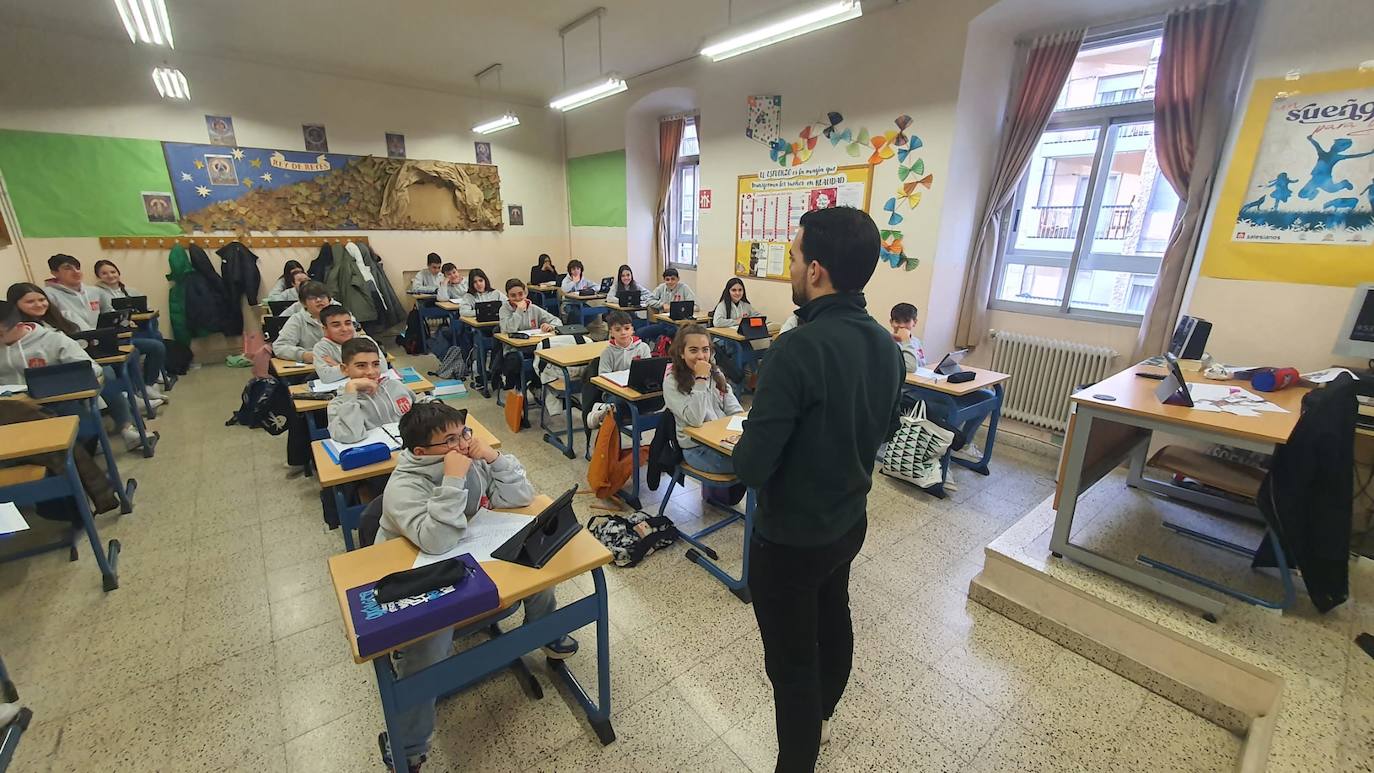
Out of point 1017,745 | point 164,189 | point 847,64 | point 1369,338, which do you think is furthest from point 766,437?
point 164,189

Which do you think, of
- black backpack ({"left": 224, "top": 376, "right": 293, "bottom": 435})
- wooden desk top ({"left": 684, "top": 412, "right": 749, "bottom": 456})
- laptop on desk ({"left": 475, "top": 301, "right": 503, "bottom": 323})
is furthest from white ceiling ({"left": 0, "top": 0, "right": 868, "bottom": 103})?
wooden desk top ({"left": 684, "top": 412, "right": 749, "bottom": 456})

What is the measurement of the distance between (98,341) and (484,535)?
3915 millimetres

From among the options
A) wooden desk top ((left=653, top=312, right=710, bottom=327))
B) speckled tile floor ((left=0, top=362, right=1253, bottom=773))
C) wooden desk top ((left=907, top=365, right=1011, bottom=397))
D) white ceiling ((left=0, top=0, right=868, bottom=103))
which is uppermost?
white ceiling ((left=0, top=0, right=868, bottom=103))

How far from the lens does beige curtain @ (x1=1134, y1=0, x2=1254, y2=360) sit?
10.5 feet

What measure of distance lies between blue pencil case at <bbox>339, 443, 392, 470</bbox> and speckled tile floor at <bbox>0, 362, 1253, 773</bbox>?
0.71 meters

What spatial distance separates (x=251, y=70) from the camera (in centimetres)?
595

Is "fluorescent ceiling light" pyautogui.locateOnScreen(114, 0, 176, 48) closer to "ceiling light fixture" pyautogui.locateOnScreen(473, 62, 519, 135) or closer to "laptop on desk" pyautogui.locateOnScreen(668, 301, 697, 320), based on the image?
"ceiling light fixture" pyautogui.locateOnScreen(473, 62, 519, 135)

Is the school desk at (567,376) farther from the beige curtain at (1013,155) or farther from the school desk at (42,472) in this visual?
the beige curtain at (1013,155)

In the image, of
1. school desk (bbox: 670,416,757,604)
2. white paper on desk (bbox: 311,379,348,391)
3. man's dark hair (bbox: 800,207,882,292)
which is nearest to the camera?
man's dark hair (bbox: 800,207,882,292)

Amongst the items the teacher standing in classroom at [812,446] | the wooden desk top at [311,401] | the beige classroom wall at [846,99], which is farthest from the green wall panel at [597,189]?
the teacher standing in classroom at [812,446]

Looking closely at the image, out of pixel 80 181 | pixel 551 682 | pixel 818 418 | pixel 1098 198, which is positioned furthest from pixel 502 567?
pixel 80 181

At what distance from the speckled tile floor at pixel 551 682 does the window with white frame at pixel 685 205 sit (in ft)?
18.5

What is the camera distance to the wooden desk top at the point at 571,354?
3639 mm

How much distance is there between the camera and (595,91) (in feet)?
16.5
